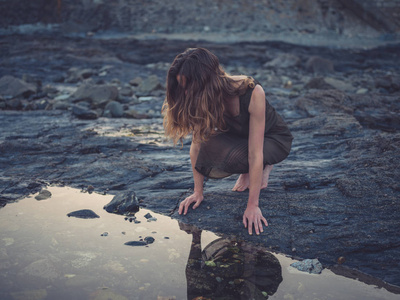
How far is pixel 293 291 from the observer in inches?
78.6

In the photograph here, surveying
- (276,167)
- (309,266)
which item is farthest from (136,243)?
(276,167)

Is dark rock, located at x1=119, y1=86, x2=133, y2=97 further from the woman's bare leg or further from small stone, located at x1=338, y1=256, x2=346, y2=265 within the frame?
small stone, located at x1=338, y1=256, x2=346, y2=265

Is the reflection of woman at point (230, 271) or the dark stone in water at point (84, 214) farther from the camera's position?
the dark stone in water at point (84, 214)

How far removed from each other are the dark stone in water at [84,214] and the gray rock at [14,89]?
5.67 m

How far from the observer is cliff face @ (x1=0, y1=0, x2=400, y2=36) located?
19109 mm

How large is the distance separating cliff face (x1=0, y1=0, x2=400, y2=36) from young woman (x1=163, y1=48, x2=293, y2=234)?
16.8 metres

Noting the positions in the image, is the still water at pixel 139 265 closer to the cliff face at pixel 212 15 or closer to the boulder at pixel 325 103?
the boulder at pixel 325 103

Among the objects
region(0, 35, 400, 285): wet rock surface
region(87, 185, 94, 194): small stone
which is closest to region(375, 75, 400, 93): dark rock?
region(0, 35, 400, 285): wet rock surface

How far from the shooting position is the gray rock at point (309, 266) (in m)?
2.16

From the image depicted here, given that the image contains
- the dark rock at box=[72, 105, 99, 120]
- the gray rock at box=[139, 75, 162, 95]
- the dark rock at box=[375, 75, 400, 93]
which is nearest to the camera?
the dark rock at box=[72, 105, 99, 120]

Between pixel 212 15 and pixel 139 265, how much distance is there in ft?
61.7

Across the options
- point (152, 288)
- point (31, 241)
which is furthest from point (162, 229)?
point (31, 241)

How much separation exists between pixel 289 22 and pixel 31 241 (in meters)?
19.8

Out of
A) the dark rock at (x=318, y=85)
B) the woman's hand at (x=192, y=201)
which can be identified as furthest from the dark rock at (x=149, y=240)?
the dark rock at (x=318, y=85)
